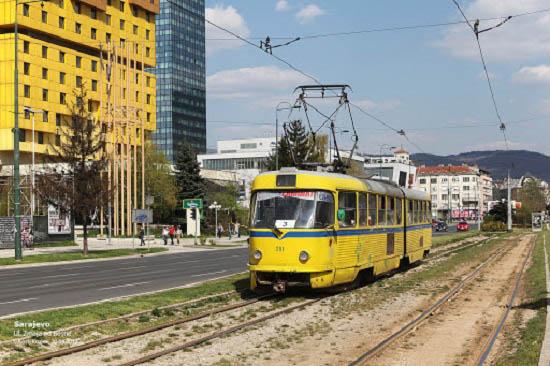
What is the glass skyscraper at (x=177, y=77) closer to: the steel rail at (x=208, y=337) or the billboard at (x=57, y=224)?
the billboard at (x=57, y=224)

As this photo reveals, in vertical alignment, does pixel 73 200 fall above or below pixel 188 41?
below

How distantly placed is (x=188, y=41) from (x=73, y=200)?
5001 inches

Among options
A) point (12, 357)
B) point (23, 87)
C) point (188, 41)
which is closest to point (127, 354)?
point (12, 357)

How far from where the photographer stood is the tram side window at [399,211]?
2263 centimetres

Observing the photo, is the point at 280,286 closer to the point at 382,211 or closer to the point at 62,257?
the point at 382,211

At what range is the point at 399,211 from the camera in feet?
75.7

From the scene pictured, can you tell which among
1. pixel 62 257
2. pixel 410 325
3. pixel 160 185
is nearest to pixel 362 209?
pixel 410 325

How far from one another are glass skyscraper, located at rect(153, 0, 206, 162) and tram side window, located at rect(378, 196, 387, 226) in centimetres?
13241

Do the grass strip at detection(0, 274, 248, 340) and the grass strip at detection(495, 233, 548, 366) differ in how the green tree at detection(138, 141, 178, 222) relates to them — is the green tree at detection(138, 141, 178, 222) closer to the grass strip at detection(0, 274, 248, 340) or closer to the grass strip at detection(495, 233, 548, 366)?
the grass strip at detection(0, 274, 248, 340)

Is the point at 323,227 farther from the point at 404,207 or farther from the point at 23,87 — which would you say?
the point at 23,87

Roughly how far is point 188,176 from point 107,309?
207 ft

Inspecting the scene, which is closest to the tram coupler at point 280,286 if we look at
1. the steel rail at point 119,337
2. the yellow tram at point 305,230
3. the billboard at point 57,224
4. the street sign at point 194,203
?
the yellow tram at point 305,230

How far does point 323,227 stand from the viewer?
16.1 meters

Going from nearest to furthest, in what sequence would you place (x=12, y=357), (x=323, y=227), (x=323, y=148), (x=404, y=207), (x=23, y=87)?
1. (x=12, y=357)
2. (x=323, y=227)
3. (x=404, y=207)
4. (x=23, y=87)
5. (x=323, y=148)
